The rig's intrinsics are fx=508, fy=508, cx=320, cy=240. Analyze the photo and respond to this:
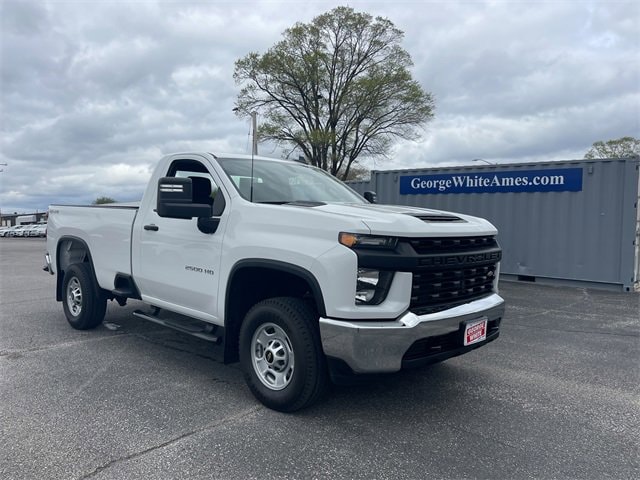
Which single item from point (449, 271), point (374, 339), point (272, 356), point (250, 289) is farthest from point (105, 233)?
point (449, 271)

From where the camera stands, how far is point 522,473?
2.98 m

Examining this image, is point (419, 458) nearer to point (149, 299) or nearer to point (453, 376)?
point (453, 376)

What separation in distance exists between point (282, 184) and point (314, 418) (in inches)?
81.7

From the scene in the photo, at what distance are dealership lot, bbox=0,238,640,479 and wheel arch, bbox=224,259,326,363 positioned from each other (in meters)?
0.52

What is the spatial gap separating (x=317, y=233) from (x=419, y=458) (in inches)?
61.7

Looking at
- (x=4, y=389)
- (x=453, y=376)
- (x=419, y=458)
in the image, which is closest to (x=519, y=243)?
(x=453, y=376)

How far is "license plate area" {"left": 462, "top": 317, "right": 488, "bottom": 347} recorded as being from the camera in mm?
3643

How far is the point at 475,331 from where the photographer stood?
3748 millimetres

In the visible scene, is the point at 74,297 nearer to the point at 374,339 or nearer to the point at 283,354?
the point at 283,354

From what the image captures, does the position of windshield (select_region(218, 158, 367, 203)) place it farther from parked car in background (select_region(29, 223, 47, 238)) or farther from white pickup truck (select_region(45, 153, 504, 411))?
parked car in background (select_region(29, 223, 47, 238))

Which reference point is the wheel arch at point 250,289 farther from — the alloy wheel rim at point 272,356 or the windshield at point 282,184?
the windshield at point 282,184

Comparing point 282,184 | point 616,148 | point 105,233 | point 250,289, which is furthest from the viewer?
point 616,148

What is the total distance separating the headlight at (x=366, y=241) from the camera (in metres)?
3.31

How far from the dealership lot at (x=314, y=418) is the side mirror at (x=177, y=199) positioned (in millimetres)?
1491
